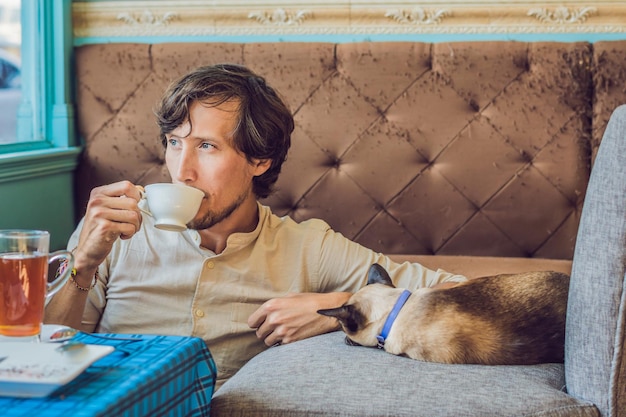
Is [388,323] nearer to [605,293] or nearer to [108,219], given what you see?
[605,293]

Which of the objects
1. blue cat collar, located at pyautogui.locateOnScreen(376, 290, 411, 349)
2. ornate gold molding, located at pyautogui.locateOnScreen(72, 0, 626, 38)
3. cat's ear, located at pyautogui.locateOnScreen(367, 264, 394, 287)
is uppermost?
ornate gold molding, located at pyautogui.locateOnScreen(72, 0, 626, 38)

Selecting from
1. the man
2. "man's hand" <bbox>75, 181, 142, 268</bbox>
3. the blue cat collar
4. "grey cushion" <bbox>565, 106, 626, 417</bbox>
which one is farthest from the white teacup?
"grey cushion" <bbox>565, 106, 626, 417</bbox>

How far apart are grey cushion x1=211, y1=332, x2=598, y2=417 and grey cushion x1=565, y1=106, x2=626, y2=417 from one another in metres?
0.05

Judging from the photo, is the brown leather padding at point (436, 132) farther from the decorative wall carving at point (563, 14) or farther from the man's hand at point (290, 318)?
the man's hand at point (290, 318)

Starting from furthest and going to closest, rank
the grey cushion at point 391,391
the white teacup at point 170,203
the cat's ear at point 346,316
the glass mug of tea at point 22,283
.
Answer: the cat's ear at point 346,316 < the white teacup at point 170,203 < the grey cushion at point 391,391 < the glass mug of tea at point 22,283

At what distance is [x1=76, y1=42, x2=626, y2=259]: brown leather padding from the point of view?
249cm

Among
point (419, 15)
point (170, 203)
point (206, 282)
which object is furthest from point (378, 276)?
point (419, 15)

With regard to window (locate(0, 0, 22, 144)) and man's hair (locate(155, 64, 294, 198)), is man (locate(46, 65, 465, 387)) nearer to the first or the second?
man's hair (locate(155, 64, 294, 198))

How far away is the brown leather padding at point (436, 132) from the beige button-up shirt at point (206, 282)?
0.48 metres

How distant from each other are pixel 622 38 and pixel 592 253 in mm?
1348

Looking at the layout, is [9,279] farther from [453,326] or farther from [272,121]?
[272,121]

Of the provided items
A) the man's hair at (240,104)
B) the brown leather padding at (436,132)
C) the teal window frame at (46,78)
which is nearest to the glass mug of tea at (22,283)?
the man's hair at (240,104)

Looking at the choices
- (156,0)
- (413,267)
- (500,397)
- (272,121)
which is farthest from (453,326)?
(156,0)

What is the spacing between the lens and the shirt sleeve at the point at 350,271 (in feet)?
6.96
